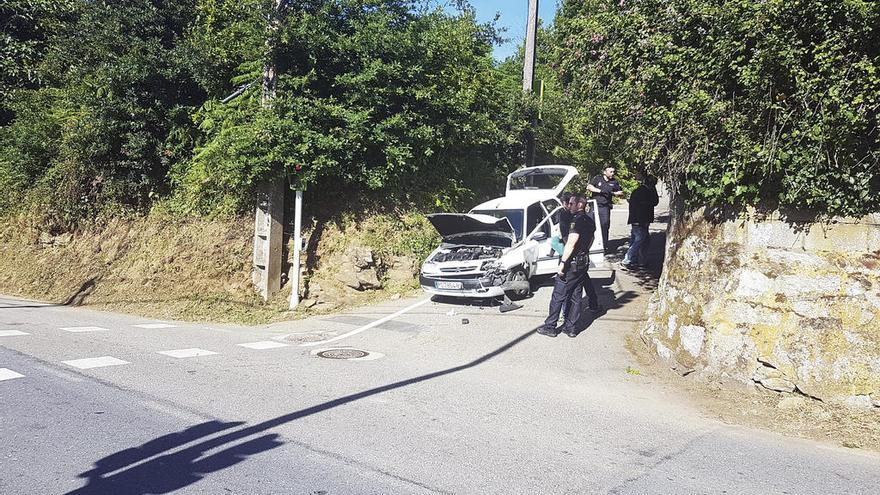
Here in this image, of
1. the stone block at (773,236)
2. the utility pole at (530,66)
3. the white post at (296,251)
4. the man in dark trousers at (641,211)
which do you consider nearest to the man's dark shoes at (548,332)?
the stone block at (773,236)

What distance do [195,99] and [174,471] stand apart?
12878mm

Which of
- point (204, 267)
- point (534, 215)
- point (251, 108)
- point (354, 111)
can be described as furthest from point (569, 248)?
point (204, 267)

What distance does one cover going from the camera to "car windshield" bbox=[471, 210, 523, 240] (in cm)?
1187

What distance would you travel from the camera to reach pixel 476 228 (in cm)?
1201

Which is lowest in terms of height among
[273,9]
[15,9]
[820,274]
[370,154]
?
[820,274]

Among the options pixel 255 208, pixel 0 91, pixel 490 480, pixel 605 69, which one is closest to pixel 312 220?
pixel 255 208

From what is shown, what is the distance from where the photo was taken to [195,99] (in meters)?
15.4

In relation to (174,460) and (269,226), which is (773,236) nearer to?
(174,460)

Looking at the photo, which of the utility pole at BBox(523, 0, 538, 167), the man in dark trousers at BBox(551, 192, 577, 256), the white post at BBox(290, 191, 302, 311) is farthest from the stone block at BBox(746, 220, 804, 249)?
the utility pole at BBox(523, 0, 538, 167)

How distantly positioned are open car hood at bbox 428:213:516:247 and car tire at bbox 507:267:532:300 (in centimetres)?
58

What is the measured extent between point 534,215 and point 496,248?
1236 mm

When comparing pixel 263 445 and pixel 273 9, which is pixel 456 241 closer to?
pixel 273 9

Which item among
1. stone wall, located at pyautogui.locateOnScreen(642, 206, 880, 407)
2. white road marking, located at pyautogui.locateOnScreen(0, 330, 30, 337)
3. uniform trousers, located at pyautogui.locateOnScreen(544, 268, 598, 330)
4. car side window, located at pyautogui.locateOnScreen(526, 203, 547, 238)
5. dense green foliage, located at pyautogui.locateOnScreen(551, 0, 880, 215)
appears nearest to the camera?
dense green foliage, located at pyautogui.locateOnScreen(551, 0, 880, 215)

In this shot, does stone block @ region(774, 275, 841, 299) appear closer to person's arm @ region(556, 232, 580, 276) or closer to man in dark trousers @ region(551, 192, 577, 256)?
person's arm @ region(556, 232, 580, 276)
